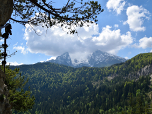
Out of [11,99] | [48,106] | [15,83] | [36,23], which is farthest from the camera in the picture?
[48,106]

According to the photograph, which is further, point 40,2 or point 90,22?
point 90,22

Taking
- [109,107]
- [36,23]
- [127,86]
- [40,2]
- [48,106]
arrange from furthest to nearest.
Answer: [48,106] < [127,86] < [109,107] < [36,23] < [40,2]

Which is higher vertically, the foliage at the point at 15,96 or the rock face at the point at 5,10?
the rock face at the point at 5,10

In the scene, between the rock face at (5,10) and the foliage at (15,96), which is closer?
the rock face at (5,10)

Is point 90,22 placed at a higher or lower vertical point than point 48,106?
higher

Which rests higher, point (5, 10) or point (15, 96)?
point (5, 10)

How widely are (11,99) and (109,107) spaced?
502 ft

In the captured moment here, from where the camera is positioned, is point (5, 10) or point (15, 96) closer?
point (5, 10)

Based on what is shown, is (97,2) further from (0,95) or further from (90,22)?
(0,95)

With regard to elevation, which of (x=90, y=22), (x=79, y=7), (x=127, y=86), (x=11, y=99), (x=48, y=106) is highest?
(x=79, y=7)

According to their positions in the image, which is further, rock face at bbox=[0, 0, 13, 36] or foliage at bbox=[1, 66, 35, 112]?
foliage at bbox=[1, 66, 35, 112]

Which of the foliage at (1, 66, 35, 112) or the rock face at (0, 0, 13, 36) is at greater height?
the rock face at (0, 0, 13, 36)

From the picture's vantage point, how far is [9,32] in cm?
673

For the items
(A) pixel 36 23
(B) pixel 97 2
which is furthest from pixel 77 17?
(A) pixel 36 23
